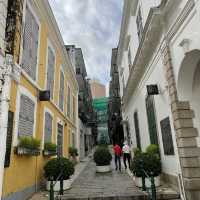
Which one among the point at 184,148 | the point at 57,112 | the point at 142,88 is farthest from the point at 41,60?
the point at 184,148

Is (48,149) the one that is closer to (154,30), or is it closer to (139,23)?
(154,30)

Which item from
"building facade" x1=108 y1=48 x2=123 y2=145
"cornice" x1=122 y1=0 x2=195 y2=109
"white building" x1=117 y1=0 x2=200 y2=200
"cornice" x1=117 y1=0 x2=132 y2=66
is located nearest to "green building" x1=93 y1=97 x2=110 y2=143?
"building facade" x1=108 y1=48 x2=123 y2=145

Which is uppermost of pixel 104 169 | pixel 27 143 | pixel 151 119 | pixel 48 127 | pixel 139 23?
pixel 139 23

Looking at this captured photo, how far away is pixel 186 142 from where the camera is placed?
5.71 meters

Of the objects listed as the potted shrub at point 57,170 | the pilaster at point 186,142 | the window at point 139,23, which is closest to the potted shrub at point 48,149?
the potted shrub at point 57,170

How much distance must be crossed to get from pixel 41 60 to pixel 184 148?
637 centimetres

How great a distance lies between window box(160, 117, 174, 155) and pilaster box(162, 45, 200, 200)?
2.35ft

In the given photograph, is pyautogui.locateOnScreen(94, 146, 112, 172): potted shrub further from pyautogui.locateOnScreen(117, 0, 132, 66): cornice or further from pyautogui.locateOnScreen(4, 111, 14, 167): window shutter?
pyautogui.locateOnScreen(117, 0, 132, 66): cornice

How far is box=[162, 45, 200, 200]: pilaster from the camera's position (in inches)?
210

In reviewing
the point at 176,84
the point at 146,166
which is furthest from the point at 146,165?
the point at 176,84

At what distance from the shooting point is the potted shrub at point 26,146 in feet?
18.7

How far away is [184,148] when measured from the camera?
566cm

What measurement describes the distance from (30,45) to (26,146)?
3.66 meters

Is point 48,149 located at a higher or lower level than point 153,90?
lower
